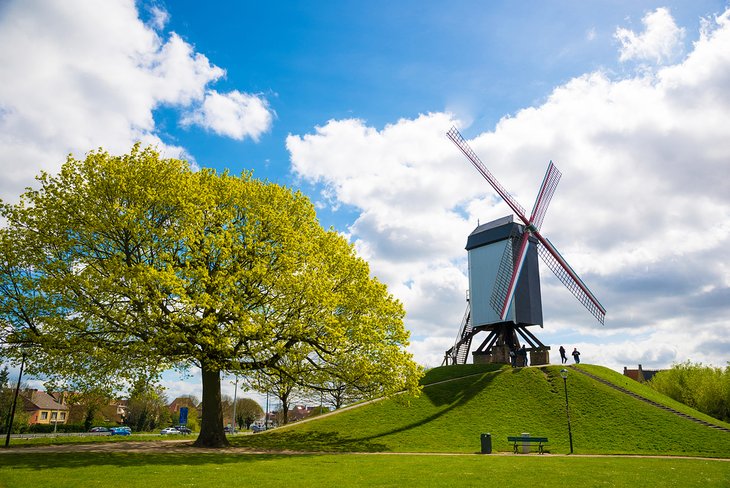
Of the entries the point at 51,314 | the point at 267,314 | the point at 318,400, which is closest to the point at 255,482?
the point at 267,314

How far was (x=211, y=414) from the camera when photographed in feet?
89.2

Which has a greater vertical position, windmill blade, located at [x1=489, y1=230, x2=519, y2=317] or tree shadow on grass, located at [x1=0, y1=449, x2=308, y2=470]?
windmill blade, located at [x1=489, y1=230, x2=519, y2=317]

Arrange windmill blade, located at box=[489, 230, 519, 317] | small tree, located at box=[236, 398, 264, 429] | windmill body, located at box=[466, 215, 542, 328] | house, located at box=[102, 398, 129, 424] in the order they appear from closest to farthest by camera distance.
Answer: windmill blade, located at box=[489, 230, 519, 317]
windmill body, located at box=[466, 215, 542, 328]
house, located at box=[102, 398, 129, 424]
small tree, located at box=[236, 398, 264, 429]

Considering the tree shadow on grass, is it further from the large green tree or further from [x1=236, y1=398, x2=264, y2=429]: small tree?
[x1=236, y1=398, x2=264, y2=429]: small tree

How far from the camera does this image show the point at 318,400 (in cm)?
6656

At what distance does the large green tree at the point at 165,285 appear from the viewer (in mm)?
22922

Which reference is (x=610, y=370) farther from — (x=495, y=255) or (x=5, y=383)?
(x=5, y=383)

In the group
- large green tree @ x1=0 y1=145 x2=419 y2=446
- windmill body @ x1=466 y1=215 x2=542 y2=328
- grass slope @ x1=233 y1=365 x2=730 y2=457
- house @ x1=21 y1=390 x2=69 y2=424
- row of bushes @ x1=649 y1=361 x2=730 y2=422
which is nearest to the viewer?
large green tree @ x1=0 y1=145 x2=419 y2=446

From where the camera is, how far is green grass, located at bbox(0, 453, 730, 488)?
50.7ft

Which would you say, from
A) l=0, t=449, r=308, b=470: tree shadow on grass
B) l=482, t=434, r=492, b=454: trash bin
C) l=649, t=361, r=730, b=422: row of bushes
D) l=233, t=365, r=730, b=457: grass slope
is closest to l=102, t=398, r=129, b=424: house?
l=233, t=365, r=730, b=457: grass slope

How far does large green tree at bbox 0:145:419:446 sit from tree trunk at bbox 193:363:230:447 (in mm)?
59

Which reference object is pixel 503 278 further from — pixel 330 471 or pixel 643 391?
pixel 330 471

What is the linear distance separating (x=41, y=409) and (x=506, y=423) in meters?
96.9

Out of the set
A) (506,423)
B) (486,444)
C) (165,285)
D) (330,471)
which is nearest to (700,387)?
(506,423)
